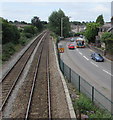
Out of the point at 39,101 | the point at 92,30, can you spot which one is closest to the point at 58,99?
the point at 39,101

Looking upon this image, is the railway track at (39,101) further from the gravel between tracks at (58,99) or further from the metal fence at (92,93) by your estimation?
the metal fence at (92,93)

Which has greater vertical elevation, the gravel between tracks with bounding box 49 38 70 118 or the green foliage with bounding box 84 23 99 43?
the green foliage with bounding box 84 23 99 43

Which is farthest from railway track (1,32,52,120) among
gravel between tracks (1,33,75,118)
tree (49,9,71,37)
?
tree (49,9,71,37)

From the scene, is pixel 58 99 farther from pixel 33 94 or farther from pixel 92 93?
pixel 92 93

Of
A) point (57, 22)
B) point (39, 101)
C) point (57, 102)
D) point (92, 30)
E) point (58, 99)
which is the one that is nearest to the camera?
point (57, 102)

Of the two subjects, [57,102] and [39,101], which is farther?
[39,101]

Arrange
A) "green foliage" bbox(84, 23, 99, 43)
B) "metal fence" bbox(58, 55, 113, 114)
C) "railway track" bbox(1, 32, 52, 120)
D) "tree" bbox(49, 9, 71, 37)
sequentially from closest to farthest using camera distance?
"railway track" bbox(1, 32, 52, 120) < "metal fence" bbox(58, 55, 113, 114) < "green foliage" bbox(84, 23, 99, 43) < "tree" bbox(49, 9, 71, 37)

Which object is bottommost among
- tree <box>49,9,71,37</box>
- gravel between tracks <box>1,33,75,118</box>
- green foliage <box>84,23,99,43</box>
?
gravel between tracks <box>1,33,75,118</box>

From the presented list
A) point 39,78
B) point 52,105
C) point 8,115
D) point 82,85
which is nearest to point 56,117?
point 52,105

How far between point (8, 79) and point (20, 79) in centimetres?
114

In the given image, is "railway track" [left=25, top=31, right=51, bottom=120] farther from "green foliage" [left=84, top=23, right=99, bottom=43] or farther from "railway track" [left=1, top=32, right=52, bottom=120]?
"green foliage" [left=84, top=23, right=99, bottom=43]

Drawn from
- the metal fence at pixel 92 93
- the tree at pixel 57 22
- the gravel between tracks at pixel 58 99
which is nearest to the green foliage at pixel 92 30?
the tree at pixel 57 22

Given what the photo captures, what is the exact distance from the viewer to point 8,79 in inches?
709

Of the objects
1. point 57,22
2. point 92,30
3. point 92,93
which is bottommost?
point 92,93
